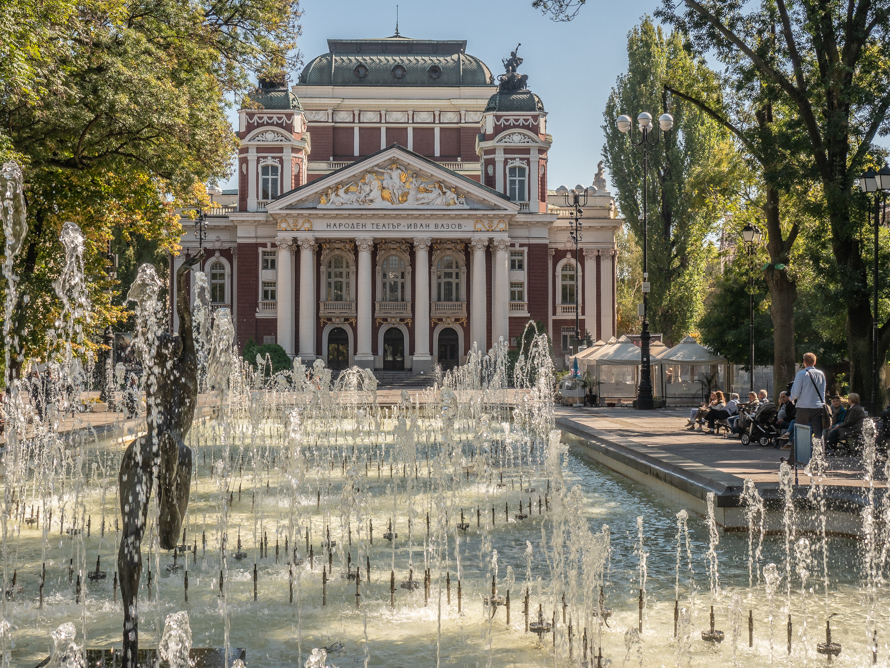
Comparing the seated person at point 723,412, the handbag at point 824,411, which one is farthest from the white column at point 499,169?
the handbag at point 824,411

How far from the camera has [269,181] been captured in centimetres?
4981

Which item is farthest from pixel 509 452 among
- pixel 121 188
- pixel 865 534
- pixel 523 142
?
pixel 523 142

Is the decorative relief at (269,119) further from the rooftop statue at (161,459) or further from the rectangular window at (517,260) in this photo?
the rooftop statue at (161,459)

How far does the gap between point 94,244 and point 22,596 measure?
13.7m

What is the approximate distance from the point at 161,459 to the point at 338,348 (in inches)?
1751

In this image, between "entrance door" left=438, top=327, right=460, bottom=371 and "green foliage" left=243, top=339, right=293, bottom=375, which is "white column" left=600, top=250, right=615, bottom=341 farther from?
"green foliage" left=243, top=339, right=293, bottom=375

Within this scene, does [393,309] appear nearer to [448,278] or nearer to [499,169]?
[448,278]

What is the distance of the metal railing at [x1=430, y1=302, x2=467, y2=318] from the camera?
4862 cm

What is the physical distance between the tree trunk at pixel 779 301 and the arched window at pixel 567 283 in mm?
31660

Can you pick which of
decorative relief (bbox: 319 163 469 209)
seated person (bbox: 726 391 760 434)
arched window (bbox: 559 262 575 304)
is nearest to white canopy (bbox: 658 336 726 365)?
seated person (bbox: 726 391 760 434)

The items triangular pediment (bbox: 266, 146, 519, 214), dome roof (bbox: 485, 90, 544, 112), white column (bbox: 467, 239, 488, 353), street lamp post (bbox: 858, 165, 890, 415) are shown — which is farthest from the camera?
dome roof (bbox: 485, 90, 544, 112)

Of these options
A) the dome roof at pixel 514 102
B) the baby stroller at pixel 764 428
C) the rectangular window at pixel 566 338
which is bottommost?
the baby stroller at pixel 764 428

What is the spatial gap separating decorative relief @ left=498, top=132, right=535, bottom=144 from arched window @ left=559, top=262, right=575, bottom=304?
25.8 ft

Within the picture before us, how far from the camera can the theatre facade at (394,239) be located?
153ft
